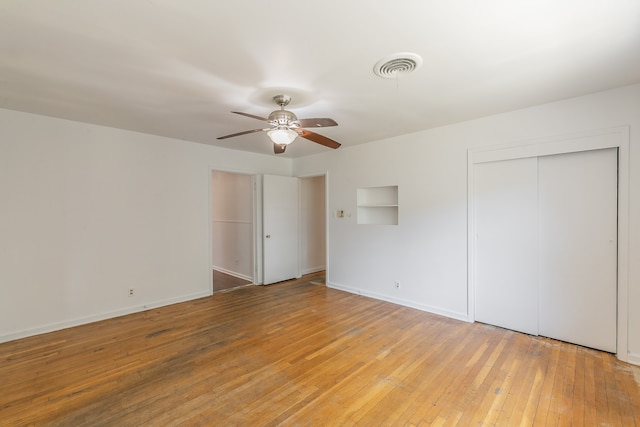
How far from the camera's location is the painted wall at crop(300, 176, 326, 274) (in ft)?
19.8

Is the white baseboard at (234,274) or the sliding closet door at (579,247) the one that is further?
the white baseboard at (234,274)

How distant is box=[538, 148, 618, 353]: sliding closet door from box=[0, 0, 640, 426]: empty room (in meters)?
0.02

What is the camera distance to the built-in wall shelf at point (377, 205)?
4562 millimetres

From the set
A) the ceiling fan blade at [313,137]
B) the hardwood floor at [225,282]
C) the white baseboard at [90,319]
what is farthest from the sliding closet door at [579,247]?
the white baseboard at [90,319]

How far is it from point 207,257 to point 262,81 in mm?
3193

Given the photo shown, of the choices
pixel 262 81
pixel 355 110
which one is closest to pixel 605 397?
pixel 355 110

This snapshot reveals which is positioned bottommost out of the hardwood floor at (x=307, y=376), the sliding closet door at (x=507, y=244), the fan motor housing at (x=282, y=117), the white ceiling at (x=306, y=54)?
the hardwood floor at (x=307, y=376)

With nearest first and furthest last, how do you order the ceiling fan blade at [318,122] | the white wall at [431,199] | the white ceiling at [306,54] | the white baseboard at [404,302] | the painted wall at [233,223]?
the white ceiling at [306,54]
the ceiling fan blade at [318,122]
the white wall at [431,199]
the white baseboard at [404,302]
the painted wall at [233,223]

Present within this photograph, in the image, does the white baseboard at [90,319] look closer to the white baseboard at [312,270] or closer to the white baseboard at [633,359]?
the white baseboard at [312,270]

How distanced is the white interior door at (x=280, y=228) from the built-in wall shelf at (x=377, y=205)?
1.50 m

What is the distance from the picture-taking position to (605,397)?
6.68 ft

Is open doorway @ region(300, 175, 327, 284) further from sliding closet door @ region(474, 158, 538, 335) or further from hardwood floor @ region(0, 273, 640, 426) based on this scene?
sliding closet door @ region(474, 158, 538, 335)

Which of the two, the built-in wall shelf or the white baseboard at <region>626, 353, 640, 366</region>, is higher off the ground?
the built-in wall shelf

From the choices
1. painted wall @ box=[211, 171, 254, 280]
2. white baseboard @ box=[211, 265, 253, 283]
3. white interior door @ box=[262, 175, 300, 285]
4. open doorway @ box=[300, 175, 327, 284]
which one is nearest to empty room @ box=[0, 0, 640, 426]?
white interior door @ box=[262, 175, 300, 285]
